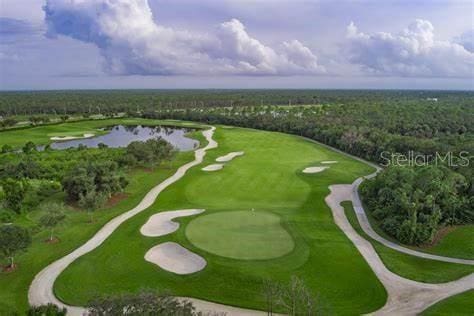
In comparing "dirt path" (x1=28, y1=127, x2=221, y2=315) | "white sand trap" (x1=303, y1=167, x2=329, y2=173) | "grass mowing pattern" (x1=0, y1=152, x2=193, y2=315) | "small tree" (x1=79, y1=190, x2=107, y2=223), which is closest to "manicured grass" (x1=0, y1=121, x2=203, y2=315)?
"grass mowing pattern" (x1=0, y1=152, x2=193, y2=315)

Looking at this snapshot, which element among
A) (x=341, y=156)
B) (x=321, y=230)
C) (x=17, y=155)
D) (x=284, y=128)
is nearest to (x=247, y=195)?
(x=321, y=230)

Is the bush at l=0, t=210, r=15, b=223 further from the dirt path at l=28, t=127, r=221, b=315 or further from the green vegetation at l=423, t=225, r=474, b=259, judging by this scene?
the green vegetation at l=423, t=225, r=474, b=259

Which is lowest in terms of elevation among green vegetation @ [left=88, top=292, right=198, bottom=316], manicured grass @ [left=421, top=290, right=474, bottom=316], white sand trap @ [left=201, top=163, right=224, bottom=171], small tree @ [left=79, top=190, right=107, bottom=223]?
manicured grass @ [left=421, top=290, right=474, bottom=316]

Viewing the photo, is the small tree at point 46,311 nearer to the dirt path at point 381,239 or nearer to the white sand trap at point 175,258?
the white sand trap at point 175,258

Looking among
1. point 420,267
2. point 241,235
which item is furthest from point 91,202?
point 420,267

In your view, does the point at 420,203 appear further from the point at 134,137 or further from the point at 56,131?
the point at 56,131

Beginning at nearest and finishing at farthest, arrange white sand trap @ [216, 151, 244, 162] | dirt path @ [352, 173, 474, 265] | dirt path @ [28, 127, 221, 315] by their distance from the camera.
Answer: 1. dirt path @ [28, 127, 221, 315]
2. dirt path @ [352, 173, 474, 265]
3. white sand trap @ [216, 151, 244, 162]

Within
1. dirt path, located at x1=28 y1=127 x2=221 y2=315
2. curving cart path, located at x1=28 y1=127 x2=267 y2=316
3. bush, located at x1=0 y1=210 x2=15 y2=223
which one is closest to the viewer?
curving cart path, located at x1=28 y1=127 x2=267 y2=316
